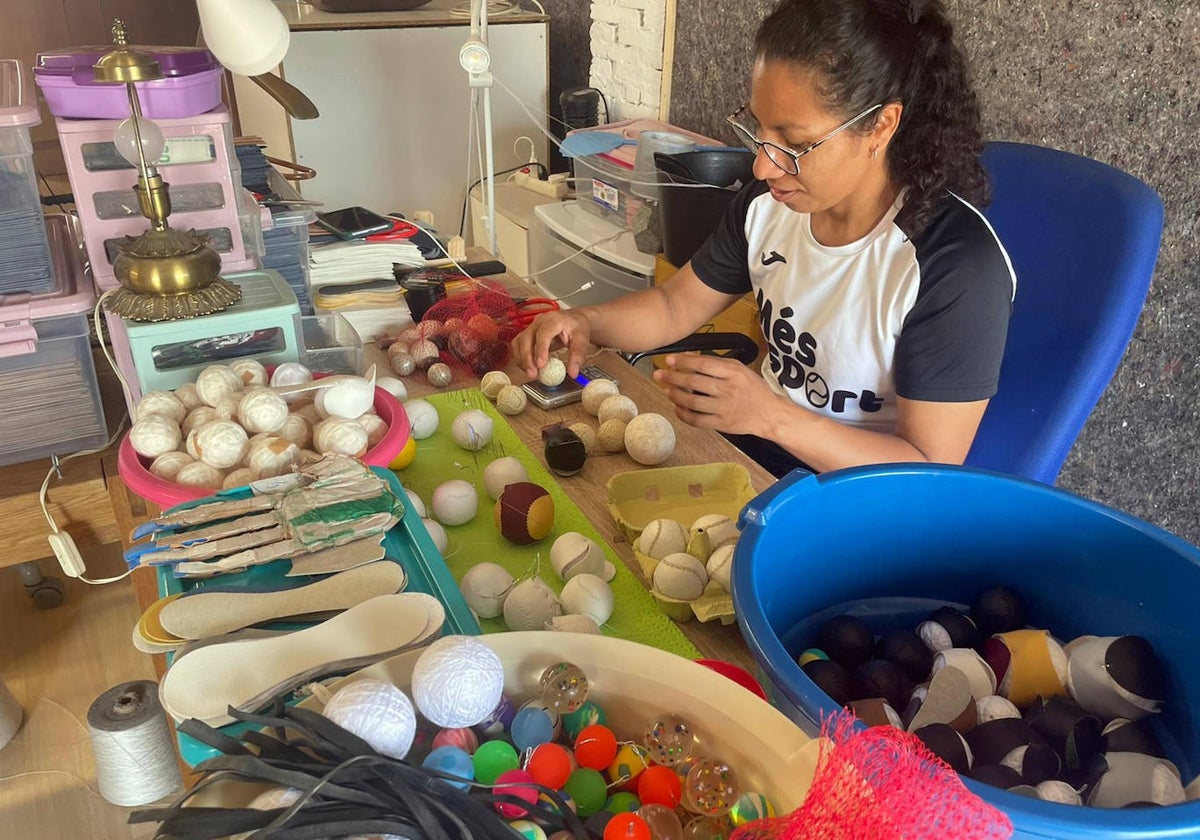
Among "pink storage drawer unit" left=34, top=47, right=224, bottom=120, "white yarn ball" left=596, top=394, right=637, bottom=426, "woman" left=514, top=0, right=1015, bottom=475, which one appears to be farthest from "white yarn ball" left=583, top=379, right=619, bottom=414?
"pink storage drawer unit" left=34, top=47, right=224, bottom=120

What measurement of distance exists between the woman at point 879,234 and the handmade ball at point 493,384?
241 millimetres

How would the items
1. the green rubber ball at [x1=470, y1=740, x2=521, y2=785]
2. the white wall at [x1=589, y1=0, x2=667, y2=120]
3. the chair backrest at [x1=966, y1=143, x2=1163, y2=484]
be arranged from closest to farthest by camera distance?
the green rubber ball at [x1=470, y1=740, x2=521, y2=785]
the chair backrest at [x1=966, y1=143, x2=1163, y2=484]
the white wall at [x1=589, y1=0, x2=667, y2=120]

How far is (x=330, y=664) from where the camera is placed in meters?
0.57

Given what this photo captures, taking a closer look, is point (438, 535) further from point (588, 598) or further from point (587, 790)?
point (587, 790)

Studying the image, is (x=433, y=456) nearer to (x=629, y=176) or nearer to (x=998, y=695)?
(x=998, y=695)

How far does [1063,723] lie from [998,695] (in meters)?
0.05

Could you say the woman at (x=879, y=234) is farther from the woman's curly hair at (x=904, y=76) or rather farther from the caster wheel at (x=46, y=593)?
the caster wheel at (x=46, y=593)

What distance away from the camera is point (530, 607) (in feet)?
2.45

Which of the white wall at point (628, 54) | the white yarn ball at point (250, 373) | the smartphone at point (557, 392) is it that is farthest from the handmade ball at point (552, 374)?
the white wall at point (628, 54)

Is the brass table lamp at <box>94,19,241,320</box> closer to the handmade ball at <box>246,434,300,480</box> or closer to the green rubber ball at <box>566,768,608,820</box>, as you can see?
the handmade ball at <box>246,434,300,480</box>

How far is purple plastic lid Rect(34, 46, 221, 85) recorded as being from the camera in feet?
3.57

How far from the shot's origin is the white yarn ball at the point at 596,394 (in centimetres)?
112

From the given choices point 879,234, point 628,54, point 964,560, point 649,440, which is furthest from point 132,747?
point 628,54

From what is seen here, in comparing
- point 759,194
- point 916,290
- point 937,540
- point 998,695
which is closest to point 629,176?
point 759,194
